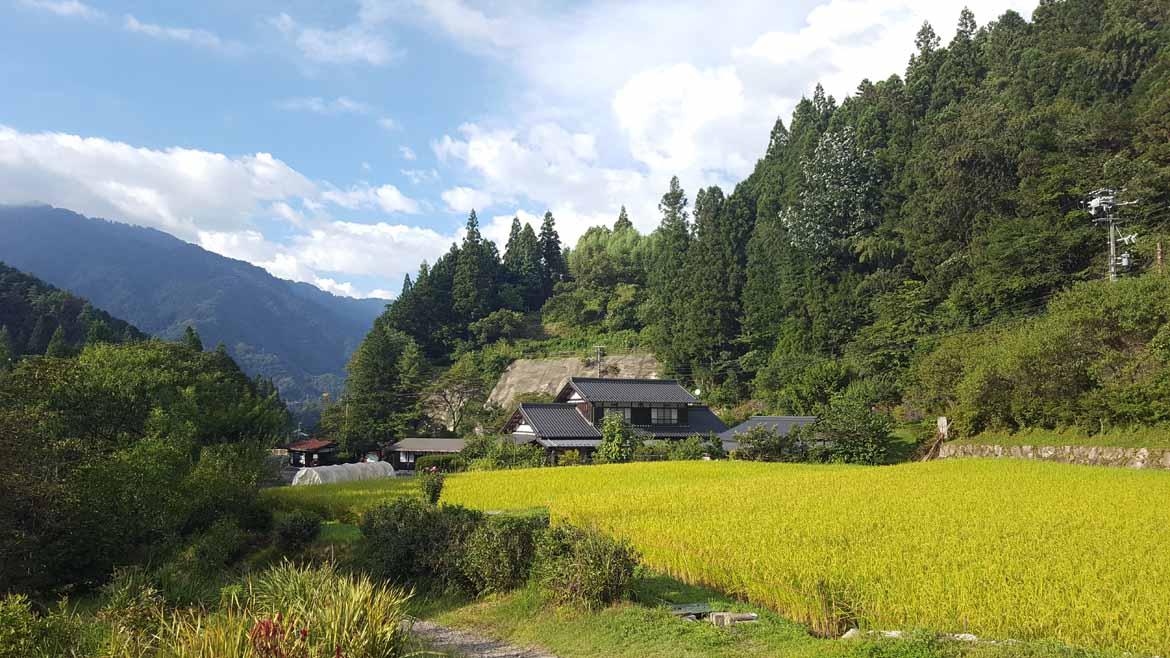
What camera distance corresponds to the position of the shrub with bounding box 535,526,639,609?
27.9 ft

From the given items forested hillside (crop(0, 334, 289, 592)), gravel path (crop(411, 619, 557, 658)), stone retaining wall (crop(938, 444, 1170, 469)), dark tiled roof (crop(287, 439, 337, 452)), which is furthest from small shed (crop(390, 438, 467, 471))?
gravel path (crop(411, 619, 557, 658))

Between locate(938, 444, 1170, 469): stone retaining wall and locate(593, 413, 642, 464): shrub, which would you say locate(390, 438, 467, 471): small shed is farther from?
locate(938, 444, 1170, 469): stone retaining wall

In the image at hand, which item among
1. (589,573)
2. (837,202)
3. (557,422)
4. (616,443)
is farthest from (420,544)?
(837,202)

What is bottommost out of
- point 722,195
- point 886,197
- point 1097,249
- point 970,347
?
point 970,347

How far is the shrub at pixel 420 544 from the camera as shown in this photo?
1066 centimetres

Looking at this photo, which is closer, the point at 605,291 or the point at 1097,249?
the point at 1097,249

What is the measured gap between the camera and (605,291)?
7238 centimetres

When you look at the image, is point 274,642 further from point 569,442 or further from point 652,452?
point 569,442

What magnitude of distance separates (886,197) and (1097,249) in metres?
15.7

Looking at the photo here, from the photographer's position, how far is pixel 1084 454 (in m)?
23.9

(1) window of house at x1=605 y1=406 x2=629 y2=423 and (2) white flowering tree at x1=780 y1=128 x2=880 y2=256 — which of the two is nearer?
(1) window of house at x1=605 y1=406 x2=629 y2=423

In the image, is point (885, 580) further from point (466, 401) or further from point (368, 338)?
point (368, 338)

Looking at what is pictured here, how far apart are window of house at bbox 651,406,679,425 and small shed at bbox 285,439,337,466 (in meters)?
27.1

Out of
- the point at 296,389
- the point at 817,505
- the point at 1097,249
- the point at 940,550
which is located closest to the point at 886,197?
the point at 1097,249
